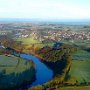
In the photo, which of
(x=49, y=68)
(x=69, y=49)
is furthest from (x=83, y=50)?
(x=49, y=68)

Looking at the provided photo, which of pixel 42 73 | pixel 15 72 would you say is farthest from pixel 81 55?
pixel 15 72

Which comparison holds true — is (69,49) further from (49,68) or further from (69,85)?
(69,85)

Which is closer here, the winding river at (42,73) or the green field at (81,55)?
the winding river at (42,73)

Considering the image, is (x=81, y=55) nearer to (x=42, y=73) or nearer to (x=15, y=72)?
(x=42, y=73)

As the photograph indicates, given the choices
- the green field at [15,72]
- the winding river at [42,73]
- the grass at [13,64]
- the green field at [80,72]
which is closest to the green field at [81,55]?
the green field at [80,72]

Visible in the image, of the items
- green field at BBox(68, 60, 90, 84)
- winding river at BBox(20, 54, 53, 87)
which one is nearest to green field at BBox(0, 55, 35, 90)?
winding river at BBox(20, 54, 53, 87)

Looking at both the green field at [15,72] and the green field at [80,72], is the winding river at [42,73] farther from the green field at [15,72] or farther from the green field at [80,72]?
the green field at [80,72]

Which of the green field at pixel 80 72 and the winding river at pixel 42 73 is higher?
the green field at pixel 80 72

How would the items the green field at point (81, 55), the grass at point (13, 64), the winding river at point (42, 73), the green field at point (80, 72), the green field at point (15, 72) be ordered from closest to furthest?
the green field at point (15, 72) → the green field at point (80, 72) → the winding river at point (42, 73) → the grass at point (13, 64) → the green field at point (81, 55)
